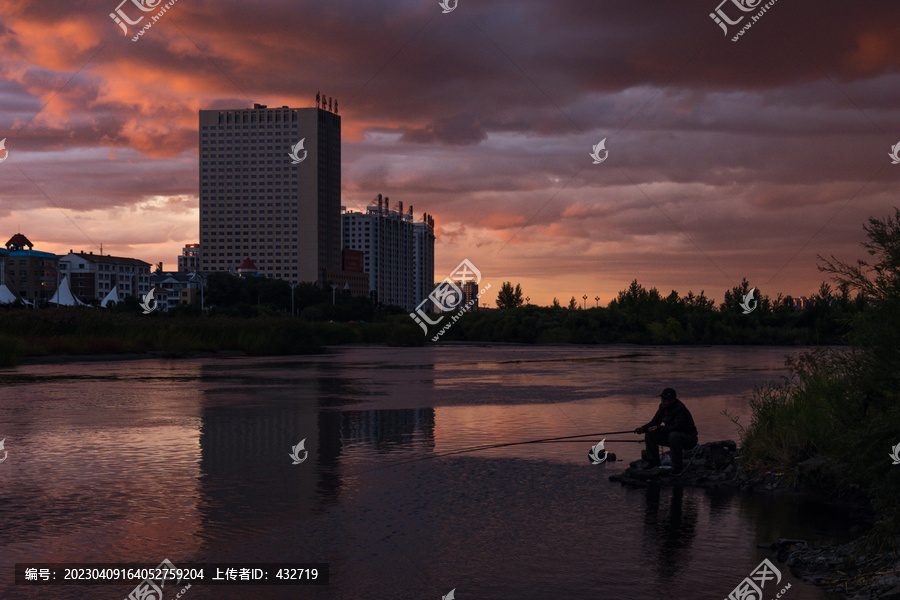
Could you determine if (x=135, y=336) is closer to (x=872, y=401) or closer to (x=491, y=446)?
Answer: (x=491, y=446)

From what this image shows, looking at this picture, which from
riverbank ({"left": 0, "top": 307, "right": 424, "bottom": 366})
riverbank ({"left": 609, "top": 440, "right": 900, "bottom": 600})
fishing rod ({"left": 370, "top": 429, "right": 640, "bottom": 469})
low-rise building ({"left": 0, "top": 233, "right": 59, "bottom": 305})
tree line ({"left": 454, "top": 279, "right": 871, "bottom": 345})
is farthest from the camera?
low-rise building ({"left": 0, "top": 233, "right": 59, "bottom": 305})

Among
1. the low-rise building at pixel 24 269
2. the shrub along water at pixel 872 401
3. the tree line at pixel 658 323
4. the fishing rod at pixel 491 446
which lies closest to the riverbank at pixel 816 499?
the shrub along water at pixel 872 401

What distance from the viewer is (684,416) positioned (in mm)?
12406

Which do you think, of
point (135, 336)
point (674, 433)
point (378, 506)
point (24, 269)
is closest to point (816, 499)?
point (674, 433)

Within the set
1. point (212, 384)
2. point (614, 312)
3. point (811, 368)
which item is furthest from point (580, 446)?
point (614, 312)

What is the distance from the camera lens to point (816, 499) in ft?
35.9

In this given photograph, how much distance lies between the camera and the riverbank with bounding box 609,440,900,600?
23.7 feet

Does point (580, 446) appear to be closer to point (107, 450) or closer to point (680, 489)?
point (680, 489)

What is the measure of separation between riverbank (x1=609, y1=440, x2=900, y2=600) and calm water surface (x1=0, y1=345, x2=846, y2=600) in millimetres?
301

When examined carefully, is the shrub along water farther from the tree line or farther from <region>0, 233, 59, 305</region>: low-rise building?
<region>0, 233, 59, 305</region>: low-rise building

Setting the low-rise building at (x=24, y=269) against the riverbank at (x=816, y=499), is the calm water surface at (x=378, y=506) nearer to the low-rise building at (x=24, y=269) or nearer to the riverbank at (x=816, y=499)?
the riverbank at (x=816, y=499)

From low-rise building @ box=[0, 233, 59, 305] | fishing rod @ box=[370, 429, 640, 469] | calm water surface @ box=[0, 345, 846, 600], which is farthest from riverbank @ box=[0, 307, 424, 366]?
low-rise building @ box=[0, 233, 59, 305]

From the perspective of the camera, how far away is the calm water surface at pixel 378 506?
7.45 metres

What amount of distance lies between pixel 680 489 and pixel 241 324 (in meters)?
48.8
